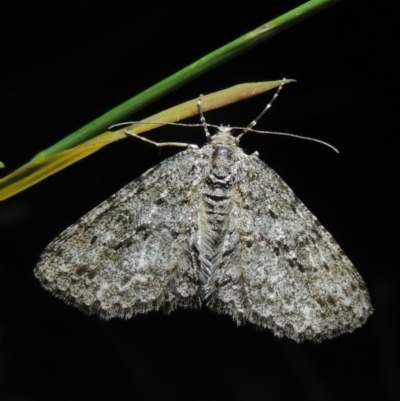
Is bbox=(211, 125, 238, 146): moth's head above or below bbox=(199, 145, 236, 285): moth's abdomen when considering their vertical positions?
above

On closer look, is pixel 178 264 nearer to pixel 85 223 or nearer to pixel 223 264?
pixel 223 264

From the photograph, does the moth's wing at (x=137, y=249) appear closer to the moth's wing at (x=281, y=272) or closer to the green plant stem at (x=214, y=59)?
the moth's wing at (x=281, y=272)

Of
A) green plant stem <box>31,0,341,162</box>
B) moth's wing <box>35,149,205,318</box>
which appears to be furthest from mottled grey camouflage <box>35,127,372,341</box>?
green plant stem <box>31,0,341,162</box>

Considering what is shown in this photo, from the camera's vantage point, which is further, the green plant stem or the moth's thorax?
the moth's thorax

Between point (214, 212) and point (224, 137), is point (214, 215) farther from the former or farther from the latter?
point (224, 137)

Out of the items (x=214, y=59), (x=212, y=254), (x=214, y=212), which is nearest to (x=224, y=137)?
(x=214, y=212)

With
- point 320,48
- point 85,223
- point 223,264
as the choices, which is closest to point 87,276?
point 85,223

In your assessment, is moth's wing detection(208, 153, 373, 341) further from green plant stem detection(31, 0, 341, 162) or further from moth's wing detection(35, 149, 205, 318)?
green plant stem detection(31, 0, 341, 162)

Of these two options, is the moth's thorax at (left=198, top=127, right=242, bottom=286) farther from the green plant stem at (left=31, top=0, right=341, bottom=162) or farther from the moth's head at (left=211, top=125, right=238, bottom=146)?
the green plant stem at (left=31, top=0, right=341, bottom=162)

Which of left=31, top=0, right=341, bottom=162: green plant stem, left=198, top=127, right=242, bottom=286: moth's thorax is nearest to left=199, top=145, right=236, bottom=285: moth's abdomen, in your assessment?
left=198, top=127, right=242, bottom=286: moth's thorax
